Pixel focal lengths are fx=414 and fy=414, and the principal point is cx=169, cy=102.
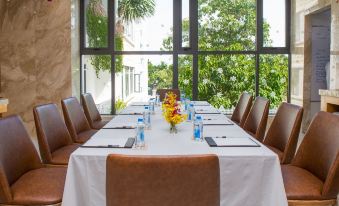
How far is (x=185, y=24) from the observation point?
22.3ft

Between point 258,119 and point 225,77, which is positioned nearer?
point 258,119

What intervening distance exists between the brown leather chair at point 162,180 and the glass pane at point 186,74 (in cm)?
548

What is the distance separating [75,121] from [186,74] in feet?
10.6

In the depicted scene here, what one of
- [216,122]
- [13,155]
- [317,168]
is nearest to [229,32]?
[216,122]

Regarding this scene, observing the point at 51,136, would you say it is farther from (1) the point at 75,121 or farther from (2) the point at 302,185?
(2) the point at 302,185

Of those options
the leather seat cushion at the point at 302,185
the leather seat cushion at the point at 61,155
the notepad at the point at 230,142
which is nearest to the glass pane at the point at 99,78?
the leather seat cushion at the point at 61,155

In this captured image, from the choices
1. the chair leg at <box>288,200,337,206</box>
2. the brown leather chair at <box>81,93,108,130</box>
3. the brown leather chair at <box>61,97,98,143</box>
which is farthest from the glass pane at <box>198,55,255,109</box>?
the chair leg at <box>288,200,337,206</box>

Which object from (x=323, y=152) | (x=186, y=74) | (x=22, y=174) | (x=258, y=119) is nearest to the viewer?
(x=323, y=152)

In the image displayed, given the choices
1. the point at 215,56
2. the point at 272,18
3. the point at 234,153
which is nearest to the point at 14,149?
the point at 234,153

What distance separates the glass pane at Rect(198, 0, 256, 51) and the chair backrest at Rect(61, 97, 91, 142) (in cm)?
319

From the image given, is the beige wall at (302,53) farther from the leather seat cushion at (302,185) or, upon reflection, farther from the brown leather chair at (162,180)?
the brown leather chair at (162,180)

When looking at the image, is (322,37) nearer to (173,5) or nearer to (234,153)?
(173,5)

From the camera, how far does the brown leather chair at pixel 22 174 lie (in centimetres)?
210

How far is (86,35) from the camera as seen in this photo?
688 cm
